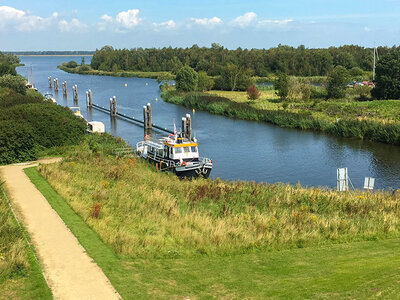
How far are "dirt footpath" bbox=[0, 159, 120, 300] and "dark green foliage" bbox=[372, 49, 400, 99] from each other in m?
63.2

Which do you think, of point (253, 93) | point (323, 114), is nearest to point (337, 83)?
point (253, 93)

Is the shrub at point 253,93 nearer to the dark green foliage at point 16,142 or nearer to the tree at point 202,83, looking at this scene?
the tree at point 202,83

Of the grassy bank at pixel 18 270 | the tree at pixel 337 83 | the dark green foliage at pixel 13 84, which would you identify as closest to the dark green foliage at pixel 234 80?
the tree at pixel 337 83

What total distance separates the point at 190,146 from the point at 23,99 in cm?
2299

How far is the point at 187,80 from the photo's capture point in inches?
3669

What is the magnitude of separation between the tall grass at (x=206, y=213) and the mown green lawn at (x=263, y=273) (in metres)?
0.72

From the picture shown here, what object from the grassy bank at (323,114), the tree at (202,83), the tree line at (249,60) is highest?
the tree line at (249,60)

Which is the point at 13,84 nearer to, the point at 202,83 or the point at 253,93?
the point at 202,83

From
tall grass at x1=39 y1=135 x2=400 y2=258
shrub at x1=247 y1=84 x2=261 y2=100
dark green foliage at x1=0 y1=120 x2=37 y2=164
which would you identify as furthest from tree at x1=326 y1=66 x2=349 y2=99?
dark green foliage at x1=0 y1=120 x2=37 y2=164

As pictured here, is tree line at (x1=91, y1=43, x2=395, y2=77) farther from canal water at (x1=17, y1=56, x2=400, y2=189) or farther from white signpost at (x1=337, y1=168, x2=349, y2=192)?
white signpost at (x1=337, y1=168, x2=349, y2=192)

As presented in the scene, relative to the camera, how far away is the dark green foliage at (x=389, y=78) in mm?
71562

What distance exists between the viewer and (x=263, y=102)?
253 feet

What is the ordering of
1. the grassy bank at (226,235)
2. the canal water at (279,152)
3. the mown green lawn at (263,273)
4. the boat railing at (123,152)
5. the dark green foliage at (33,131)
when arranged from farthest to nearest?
1. the canal water at (279,152)
2. the boat railing at (123,152)
3. the dark green foliage at (33,131)
4. the grassy bank at (226,235)
5. the mown green lawn at (263,273)

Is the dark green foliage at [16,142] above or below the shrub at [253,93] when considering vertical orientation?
below
